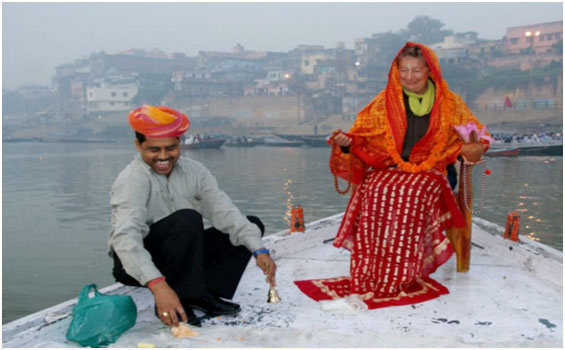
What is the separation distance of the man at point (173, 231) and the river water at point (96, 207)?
3878 mm

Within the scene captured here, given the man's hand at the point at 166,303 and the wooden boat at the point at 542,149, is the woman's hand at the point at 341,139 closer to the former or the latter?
the man's hand at the point at 166,303

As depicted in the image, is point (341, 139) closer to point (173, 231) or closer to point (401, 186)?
point (401, 186)

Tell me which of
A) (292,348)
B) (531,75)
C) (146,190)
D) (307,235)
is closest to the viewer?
(292,348)

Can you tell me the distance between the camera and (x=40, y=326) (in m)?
2.28

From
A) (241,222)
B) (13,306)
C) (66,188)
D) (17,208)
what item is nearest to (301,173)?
(66,188)

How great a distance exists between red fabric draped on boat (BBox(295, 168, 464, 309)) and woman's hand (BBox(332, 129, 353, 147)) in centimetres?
26

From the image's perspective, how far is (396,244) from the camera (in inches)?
110

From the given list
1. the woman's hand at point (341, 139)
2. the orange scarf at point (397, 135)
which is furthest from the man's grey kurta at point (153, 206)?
the orange scarf at point (397, 135)

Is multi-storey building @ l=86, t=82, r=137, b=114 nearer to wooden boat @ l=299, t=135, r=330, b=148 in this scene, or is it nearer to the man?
wooden boat @ l=299, t=135, r=330, b=148

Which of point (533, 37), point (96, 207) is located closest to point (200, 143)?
point (96, 207)

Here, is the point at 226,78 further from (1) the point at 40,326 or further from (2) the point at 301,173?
(1) the point at 40,326

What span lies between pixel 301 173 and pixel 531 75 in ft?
98.9

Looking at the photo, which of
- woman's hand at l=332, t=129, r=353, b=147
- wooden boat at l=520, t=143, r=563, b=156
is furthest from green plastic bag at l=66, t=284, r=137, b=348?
wooden boat at l=520, t=143, r=563, b=156

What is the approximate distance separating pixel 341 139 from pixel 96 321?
157 cm
